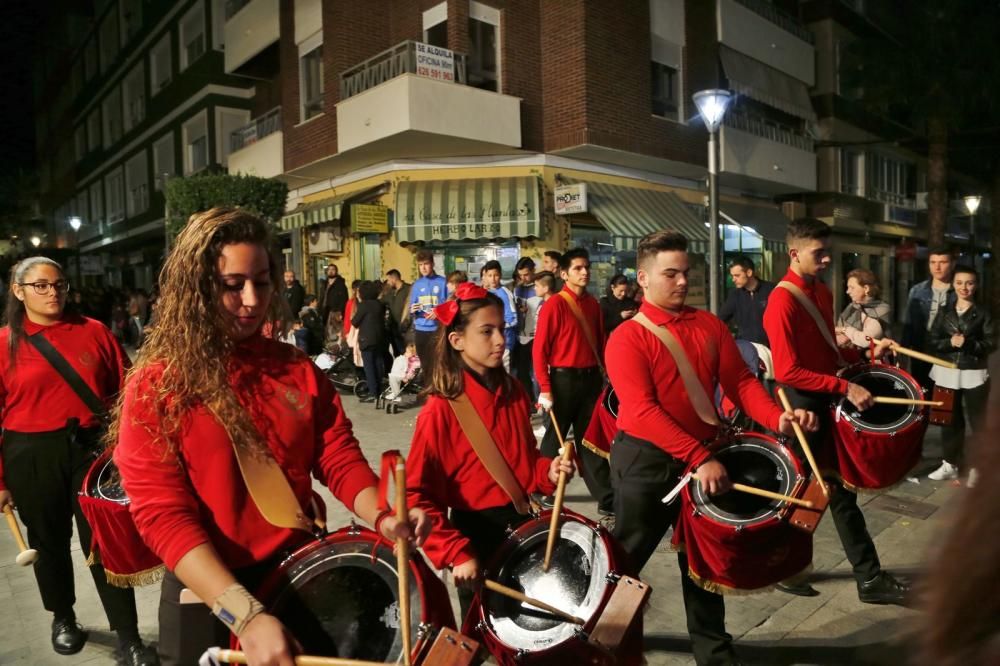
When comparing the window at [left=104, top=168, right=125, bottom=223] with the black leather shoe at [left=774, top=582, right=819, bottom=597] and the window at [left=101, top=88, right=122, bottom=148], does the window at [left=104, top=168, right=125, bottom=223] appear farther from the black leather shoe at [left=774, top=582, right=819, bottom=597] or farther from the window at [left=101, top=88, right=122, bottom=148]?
the black leather shoe at [left=774, top=582, right=819, bottom=597]

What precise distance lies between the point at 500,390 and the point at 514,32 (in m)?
14.1

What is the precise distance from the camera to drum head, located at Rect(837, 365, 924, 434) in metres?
3.94

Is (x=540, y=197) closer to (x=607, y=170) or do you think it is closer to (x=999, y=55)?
(x=607, y=170)

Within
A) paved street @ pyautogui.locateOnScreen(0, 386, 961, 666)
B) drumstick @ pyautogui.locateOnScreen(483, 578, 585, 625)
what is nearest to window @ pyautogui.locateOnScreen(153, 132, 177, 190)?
paved street @ pyautogui.locateOnScreen(0, 386, 961, 666)

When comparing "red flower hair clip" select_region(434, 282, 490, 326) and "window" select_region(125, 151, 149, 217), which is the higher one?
"window" select_region(125, 151, 149, 217)

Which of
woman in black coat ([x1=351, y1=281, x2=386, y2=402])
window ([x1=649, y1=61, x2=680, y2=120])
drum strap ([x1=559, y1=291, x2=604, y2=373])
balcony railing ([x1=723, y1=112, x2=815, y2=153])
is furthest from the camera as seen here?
balcony railing ([x1=723, y1=112, x2=815, y2=153])

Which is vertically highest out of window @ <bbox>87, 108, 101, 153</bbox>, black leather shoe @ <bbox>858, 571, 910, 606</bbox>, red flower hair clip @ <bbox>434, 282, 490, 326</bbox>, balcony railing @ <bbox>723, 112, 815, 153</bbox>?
window @ <bbox>87, 108, 101, 153</bbox>

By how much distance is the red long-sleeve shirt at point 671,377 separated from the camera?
310 centimetres

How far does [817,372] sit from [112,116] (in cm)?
3460

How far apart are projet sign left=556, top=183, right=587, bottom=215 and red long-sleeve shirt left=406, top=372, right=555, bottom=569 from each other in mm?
12064

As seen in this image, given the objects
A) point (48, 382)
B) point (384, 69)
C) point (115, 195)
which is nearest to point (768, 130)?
point (384, 69)

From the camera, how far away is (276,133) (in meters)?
18.4

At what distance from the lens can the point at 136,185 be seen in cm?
2838

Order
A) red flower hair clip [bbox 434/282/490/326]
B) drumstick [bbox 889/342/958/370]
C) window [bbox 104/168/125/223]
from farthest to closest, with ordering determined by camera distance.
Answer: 1. window [bbox 104/168/125/223]
2. drumstick [bbox 889/342/958/370]
3. red flower hair clip [bbox 434/282/490/326]
